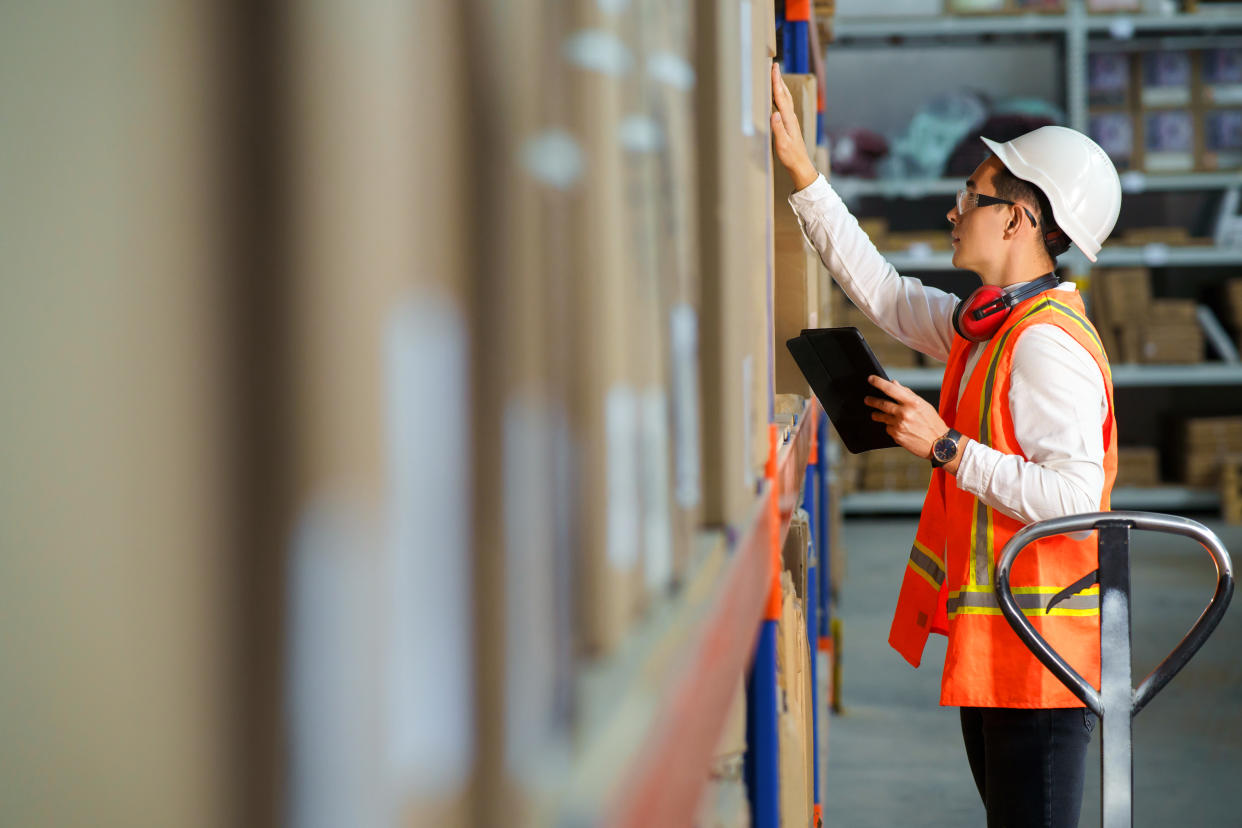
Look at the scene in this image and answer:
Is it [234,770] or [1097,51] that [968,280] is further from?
[234,770]

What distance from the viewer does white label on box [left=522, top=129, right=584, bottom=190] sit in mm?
321

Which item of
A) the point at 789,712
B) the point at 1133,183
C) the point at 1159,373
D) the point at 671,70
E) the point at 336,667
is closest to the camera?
the point at 336,667

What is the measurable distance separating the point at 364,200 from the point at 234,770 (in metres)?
0.11

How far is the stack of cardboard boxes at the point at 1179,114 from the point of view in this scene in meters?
7.27

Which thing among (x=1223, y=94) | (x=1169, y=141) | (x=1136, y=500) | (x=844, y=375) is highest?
(x=1223, y=94)

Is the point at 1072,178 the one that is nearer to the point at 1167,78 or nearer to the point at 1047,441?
the point at 1047,441

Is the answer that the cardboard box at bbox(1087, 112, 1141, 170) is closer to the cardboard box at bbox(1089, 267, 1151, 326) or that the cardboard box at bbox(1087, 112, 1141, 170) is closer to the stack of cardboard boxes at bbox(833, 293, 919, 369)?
the cardboard box at bbox(1089, 267, 1151, 326)

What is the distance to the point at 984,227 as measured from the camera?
195 cm

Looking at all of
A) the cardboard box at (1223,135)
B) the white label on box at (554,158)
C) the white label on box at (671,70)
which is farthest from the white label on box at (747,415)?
the cardboard box at (1223,135)

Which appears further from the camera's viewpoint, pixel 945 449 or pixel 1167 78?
pixel 1167 78

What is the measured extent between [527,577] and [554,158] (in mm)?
133

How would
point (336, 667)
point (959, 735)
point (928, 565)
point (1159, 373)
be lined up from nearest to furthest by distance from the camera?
point (336, 667)
point (928, 565)
point (959, 735)
point (1159, 373)

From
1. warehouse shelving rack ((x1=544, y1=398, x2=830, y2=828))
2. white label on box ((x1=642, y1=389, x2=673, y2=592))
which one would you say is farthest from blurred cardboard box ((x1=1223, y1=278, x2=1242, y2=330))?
white label on box ((x1=642, y1=389, x2=673, y2=592))

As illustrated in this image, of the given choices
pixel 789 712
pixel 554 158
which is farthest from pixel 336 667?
pixel 789 712
